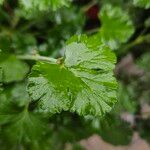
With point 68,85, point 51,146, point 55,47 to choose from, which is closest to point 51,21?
point 55,47

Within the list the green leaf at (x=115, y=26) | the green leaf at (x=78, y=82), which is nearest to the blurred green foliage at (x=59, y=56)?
the green leaf at (x=115, y=26)

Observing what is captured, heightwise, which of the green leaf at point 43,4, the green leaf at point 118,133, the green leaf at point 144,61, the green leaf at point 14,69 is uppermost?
the green leaf at point 43,4

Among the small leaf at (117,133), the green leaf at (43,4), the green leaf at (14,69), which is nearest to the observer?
the green leaf at (43,4)

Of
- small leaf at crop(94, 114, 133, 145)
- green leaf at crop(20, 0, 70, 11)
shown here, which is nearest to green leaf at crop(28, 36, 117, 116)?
green leaf at crop(20, 0, 70, 11)

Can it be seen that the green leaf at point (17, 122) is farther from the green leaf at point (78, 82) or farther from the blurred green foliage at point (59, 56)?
the green leaf at point (78, 82)

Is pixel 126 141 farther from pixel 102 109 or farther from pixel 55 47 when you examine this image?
pixel 102 109

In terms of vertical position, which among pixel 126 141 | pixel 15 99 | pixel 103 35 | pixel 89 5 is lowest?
pixel 126 141

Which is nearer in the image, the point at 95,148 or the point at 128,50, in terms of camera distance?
the point at 128,50
